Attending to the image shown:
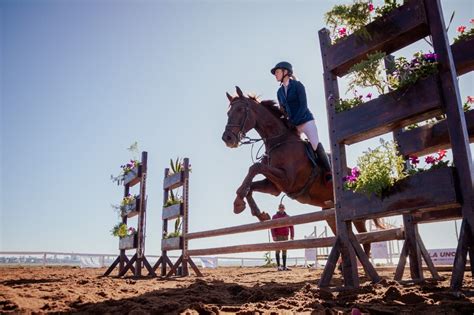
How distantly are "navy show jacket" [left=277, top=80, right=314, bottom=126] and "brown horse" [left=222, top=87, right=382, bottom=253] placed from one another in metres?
0.26

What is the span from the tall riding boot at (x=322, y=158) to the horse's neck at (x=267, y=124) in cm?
58

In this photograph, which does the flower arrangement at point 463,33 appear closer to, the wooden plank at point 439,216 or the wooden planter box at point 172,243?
the wooden plank at point 439,216

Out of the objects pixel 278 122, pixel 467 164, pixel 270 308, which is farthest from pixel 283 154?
pixel 270 308

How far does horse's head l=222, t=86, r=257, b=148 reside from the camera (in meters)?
5.47

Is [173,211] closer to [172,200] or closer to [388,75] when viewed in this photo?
[172,200]

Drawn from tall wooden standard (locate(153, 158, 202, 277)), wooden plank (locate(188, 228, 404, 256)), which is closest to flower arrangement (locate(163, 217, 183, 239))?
tall wooden standard (locate(153, 158, 202, 277))

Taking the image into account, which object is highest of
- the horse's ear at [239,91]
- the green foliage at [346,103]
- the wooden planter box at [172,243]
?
the horse's ear at [239,91]

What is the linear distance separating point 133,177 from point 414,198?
7.91 m

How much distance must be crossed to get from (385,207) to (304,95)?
2626 mm

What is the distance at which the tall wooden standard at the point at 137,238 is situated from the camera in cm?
859

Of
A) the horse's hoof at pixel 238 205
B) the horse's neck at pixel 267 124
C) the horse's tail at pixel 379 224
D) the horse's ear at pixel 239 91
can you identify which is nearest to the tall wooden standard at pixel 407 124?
the horse's hoof at pixel 238 205

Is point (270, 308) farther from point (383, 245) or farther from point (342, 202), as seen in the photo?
point (383, 245)

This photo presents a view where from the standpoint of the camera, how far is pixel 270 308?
225 centimetres

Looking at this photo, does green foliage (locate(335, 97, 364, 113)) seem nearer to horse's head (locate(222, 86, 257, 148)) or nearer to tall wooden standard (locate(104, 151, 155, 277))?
horse's head (locate(222, 86, 257, 148))
